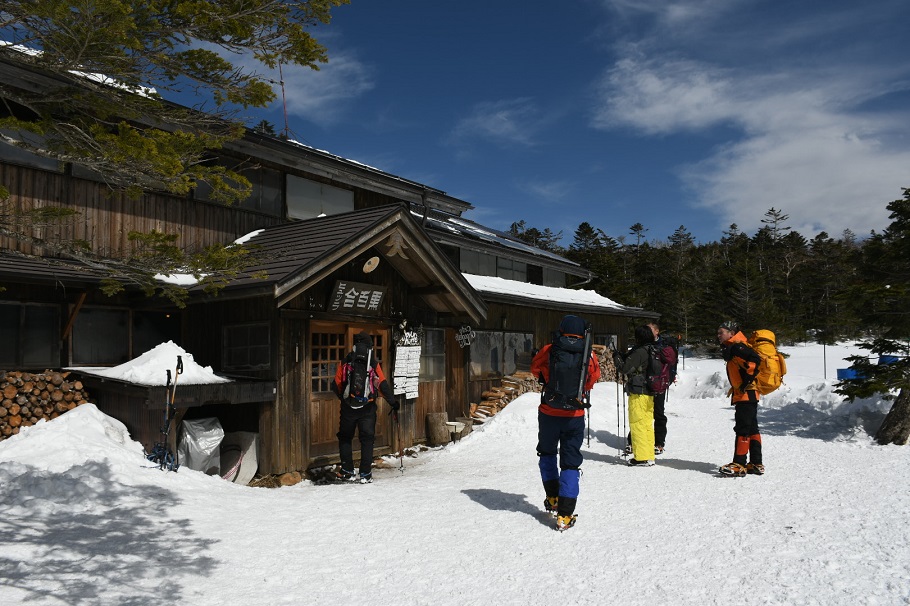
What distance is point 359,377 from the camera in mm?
Answer: 8414

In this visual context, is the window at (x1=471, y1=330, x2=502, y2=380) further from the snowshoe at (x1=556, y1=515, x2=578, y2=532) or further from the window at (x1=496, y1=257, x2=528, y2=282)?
the snowshoe at (x1=556, y1=515, x2=578, y2=532)

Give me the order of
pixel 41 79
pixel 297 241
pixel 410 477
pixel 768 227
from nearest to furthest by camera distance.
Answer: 1. pixel 41 79
2. pixel 410 477
3. pixel 297 241
4. pixel 768 227

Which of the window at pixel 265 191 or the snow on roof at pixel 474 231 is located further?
the snow on roof at pixel 474 231

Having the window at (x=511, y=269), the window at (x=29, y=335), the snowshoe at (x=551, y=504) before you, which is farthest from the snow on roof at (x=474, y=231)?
the snowshoe at (x=551, y=504)

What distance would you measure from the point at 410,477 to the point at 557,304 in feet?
29.9

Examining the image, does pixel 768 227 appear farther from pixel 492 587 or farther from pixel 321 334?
pixel 492 587

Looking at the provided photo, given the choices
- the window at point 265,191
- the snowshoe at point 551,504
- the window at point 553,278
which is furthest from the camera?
the window at point 553,278

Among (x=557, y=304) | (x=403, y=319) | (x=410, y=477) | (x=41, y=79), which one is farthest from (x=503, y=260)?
(x=41, y=79)

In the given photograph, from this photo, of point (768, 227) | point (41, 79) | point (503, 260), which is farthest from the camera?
point (768, 227)

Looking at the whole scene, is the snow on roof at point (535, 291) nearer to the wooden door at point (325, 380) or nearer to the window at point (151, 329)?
the wooden door at point (325, 380)

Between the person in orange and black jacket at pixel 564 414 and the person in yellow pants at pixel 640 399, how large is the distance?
8.67 ft

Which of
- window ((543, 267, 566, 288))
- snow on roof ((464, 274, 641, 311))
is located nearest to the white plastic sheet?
snow on roof ((464, 274, 641, 311))

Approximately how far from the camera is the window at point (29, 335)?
832cm

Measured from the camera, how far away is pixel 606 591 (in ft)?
13.9
